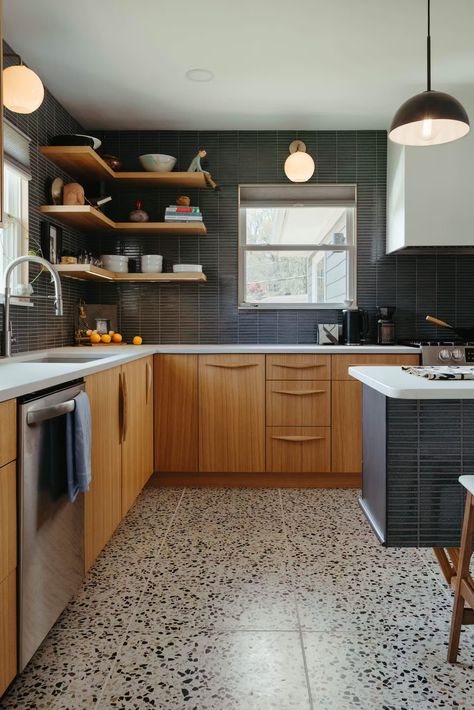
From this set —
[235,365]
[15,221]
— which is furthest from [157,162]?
[235,365]

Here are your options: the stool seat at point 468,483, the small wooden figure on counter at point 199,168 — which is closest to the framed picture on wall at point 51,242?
the small wooden figure on counter at point 199,168

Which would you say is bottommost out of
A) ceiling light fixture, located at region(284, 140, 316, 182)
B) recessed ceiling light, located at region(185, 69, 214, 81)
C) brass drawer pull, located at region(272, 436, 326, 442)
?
brass drawer pull, located at region(272, 436, 326, 442)

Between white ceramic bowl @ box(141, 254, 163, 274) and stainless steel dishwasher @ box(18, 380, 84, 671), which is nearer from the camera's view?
stainless steel dishwasher @ box(18, 380, 84, 671)

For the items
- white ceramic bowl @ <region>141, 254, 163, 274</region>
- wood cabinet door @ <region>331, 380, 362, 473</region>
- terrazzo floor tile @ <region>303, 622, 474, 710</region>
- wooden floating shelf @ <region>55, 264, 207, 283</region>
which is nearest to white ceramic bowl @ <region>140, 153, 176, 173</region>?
white ceramic bowl @ <region>141, 254, 163, 274</region>

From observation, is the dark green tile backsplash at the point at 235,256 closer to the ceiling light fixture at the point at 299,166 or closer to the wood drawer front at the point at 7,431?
the ceiling light fixture at the point at 299,166

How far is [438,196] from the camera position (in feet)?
11.9

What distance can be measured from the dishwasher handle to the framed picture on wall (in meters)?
1.75

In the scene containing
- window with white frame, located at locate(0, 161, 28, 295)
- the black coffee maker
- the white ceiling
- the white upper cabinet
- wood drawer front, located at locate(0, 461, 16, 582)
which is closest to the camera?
wood drawer front, located at locate(0, 461, 16, 582)

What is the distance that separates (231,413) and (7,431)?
7.27 ft

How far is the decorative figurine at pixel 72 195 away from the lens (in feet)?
11.0

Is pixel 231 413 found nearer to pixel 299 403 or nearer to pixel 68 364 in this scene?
pixel 299 403

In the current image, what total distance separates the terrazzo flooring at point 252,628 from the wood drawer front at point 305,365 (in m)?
1.03

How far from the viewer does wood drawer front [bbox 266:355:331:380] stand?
11.6 feet

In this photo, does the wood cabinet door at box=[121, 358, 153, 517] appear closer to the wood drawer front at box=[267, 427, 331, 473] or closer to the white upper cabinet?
the wood drawer front at box=[267, 427, 331, 473]
